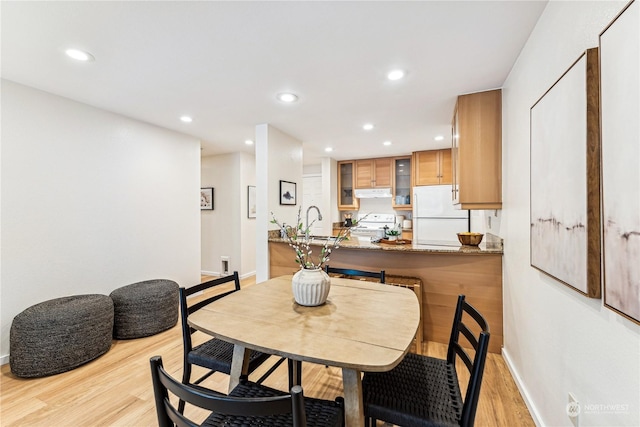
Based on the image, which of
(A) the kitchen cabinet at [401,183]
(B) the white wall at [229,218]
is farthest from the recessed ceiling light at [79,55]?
(A) the kitchen cabinet at [401,183]

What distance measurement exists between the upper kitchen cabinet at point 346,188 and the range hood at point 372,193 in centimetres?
18

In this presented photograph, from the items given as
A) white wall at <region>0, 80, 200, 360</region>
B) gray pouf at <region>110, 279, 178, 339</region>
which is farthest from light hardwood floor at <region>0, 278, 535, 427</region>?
white wall at <region>0, 80, 200, 360</region>

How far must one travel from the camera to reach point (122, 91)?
2477 mm

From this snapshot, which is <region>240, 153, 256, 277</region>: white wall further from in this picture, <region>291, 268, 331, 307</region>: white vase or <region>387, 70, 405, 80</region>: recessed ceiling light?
<region>291, 268, 331, 307</region>: white vase

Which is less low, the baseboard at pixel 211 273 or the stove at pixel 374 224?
the stove at pixel 374 224

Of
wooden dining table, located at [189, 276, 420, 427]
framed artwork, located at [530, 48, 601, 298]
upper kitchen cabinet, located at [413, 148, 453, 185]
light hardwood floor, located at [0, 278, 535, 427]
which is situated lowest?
light hardwood floor, located at [0, 278, 535, 427]

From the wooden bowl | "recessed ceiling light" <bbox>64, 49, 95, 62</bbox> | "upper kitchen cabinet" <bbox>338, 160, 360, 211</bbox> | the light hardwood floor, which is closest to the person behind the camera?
the light hardwood floor

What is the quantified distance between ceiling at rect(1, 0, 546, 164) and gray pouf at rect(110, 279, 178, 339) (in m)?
1.90

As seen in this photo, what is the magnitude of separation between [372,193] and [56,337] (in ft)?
15.9

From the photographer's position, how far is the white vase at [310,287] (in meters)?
1.46

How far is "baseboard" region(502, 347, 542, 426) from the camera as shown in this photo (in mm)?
1617

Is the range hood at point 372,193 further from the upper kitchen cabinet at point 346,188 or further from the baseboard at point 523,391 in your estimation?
the baseboard at point 523,391

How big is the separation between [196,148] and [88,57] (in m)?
2.19

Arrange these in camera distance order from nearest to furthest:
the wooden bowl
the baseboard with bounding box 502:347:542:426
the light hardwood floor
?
the baseboard with bounding box 502:347:542:426 → the light hardwood floor → the wooden bowl
